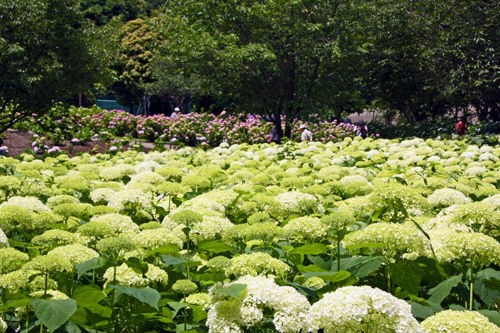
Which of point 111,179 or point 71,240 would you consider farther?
point 111,179

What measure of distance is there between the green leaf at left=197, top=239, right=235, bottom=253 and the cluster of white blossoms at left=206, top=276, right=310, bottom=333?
579mm

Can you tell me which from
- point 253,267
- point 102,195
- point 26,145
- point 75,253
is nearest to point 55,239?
point 75,253

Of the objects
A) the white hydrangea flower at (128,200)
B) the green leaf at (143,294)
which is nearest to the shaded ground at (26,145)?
the white hydrangea flower at (128,200)

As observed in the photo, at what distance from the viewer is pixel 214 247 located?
2361 mm

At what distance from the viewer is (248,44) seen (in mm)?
17828

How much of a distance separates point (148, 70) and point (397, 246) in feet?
135

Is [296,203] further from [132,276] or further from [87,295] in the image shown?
[87,295]

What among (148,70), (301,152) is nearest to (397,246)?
(301,152)

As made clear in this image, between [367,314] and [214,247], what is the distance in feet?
3.04

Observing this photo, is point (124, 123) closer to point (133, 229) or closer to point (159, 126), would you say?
point (159, 126)

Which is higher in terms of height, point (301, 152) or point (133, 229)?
point (133, 229)

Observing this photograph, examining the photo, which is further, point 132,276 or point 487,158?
point 487,158

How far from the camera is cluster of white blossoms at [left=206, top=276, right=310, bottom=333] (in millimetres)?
1696

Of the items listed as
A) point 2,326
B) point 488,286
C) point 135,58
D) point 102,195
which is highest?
point 488,286
